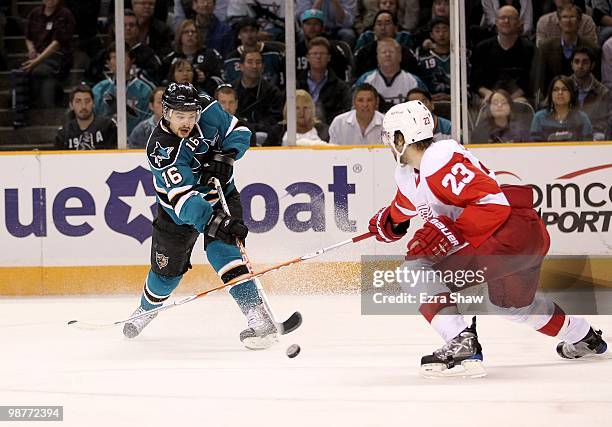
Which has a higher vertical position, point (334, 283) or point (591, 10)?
point (591, 10)

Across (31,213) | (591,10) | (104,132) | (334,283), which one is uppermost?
(591,10)

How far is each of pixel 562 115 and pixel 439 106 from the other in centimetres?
68

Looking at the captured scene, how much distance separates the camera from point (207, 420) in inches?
124

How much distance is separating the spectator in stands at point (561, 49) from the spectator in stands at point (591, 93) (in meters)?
0.05

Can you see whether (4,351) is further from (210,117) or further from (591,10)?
(591,10)

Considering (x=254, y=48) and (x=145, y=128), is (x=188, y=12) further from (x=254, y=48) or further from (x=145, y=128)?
(x=145, y=128)

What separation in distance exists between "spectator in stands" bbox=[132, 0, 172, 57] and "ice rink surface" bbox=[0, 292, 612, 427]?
1714 mm

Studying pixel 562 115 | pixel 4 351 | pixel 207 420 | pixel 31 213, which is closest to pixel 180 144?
pixel 4 351

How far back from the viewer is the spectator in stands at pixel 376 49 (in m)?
6.34

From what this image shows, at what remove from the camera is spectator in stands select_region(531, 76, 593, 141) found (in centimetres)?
615

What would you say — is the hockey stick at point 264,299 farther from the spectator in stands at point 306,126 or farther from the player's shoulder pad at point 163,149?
the spectator in stands at point 306,126

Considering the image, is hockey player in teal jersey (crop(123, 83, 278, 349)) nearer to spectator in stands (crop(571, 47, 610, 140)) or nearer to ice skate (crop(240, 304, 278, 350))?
ice skate (crop(240, 304, 278, 350))

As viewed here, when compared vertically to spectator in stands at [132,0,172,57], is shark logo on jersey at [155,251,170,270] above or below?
below

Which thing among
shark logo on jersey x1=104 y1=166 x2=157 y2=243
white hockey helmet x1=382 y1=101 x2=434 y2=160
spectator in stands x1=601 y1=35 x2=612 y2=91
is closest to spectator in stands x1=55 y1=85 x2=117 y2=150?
shark logo on jersey x1=104 y1=166 x2=157 y2=243
